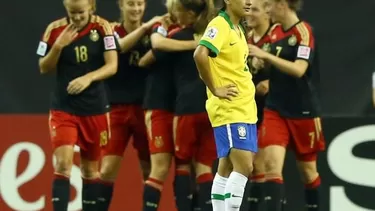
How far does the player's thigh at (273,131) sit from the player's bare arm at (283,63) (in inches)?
17.2

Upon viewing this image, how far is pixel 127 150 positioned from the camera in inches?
419

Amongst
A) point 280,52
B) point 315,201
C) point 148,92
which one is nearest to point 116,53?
point 148,92

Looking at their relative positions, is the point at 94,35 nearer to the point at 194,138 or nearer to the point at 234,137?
the point at 194,138

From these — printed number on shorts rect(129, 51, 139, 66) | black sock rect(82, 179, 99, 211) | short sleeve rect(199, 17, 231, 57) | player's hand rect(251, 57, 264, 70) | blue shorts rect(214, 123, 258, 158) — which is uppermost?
short sleeve rect(199, 17, 231, 57)

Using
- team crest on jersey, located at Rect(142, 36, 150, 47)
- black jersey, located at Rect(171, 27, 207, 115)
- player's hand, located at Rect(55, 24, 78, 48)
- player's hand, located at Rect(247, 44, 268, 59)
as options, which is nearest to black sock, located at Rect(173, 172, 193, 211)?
black jersey, located at Rect(171, 27, 207, 115)

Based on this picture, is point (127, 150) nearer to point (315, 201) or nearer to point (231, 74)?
point (315, 201)

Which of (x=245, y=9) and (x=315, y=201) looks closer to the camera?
(x=245, y=9)

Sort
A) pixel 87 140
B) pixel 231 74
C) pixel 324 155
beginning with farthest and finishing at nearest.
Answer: pixel 324 155 < pixel 87 140 < pixel 231 74

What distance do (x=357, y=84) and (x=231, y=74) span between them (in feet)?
11.1

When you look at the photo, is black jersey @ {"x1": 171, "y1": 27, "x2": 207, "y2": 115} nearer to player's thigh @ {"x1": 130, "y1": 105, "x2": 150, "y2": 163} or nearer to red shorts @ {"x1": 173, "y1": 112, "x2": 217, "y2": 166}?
red shorts @ {"x1": 173, "y1": 112, "x2": 217, "y2": 166}

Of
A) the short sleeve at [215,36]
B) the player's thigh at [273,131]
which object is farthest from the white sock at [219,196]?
the player's thigh at [273,131]

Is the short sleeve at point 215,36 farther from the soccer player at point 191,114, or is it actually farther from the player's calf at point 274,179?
the player's calf at point 274,179

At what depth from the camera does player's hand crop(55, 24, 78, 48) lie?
9039mm

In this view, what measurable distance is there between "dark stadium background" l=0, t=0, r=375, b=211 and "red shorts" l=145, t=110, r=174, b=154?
1280 millimetres
